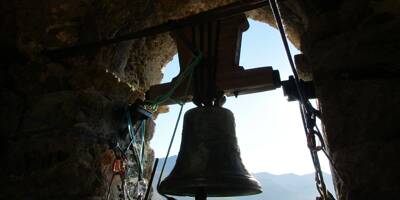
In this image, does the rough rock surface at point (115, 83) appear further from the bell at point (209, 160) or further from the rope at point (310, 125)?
the bell at point (209, 160)

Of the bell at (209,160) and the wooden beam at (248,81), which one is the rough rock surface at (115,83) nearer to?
the wooden beam at (248,81)

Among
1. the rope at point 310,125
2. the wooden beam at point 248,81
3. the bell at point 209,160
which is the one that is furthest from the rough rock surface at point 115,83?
the bell at point 209,160

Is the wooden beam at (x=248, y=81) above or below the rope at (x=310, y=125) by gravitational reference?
above

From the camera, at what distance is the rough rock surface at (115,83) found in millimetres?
1366

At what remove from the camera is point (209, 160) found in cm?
138

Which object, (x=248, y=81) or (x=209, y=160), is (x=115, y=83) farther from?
(x=209, y=160)

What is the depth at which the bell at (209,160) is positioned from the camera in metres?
1.33

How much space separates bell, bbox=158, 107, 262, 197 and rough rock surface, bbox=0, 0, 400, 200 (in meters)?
0.40

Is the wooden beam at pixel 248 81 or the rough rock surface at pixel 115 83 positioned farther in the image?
the wooden beam at pixel 248 81

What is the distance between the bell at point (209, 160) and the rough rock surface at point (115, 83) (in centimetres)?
40

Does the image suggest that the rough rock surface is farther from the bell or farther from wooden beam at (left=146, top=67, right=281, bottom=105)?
the bell

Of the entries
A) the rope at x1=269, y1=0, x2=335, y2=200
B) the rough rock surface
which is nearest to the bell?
the rope at x1=269, y1=0, x2=335, y2=200

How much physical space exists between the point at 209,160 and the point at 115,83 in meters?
0.98

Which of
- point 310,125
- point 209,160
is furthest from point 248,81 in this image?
point 209,160
